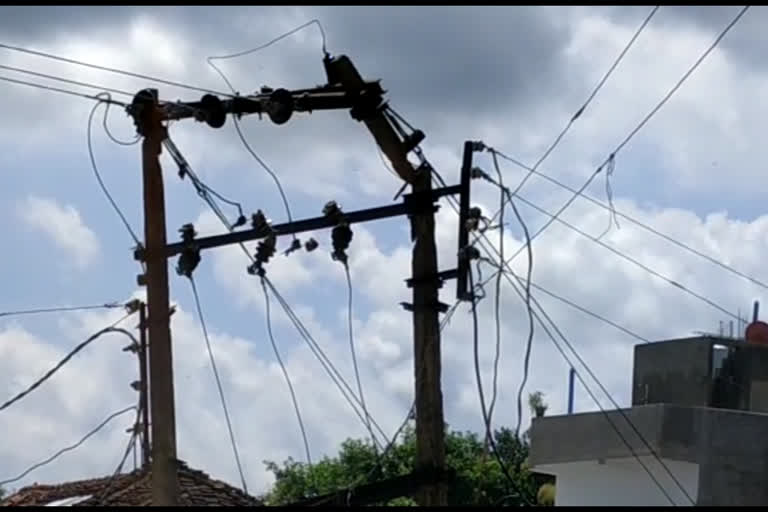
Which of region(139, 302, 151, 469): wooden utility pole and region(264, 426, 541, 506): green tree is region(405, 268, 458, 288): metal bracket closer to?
region(139, 302, 151, 469): wooden utility pole

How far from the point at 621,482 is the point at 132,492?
6.16 metres

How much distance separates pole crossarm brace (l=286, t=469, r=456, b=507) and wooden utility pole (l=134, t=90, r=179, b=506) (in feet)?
3.41

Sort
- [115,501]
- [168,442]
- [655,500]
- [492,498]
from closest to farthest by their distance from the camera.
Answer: [168,442] → [655,500] → [115,501] → [492,498]

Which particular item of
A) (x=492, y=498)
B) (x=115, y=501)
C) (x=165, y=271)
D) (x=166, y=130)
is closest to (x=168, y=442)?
(x=165, y=271)

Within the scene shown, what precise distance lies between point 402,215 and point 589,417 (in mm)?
4500

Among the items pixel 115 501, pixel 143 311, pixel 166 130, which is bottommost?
pixel 115 501

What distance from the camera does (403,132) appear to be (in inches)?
486

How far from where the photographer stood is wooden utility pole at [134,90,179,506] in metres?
11.9

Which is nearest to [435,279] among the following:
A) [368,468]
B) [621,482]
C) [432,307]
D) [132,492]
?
[432,307]

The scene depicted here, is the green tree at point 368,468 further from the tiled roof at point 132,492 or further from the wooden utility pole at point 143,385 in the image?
the wooden utility pole at point 143,385

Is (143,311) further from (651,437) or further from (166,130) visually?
(651,437)

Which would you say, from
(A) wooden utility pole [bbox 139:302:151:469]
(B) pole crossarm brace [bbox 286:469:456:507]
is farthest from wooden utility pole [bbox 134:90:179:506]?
(A) wooden utility pole [bbox 139:302:151:469]

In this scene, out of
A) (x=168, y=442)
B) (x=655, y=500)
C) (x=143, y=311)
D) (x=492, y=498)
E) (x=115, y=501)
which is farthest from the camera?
(x=492, y=498)

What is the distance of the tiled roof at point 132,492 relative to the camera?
730 inches
